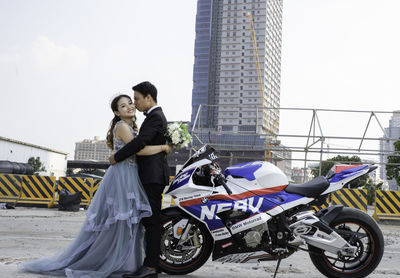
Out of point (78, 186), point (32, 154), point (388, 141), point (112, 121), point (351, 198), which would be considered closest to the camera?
point (112, 121)

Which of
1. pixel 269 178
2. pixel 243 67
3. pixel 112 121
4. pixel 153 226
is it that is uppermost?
pixel 243 67

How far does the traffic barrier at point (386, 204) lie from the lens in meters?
12.2

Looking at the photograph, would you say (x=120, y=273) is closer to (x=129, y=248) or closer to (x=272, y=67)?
(x=129, y=248)

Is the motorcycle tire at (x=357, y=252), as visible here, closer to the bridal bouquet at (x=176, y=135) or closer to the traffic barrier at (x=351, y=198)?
the bridal bouquet at (x=176, y=135)

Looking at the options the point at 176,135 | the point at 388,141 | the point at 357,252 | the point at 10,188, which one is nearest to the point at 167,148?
the point at 176,135

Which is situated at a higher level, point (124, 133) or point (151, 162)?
point (124, 133)

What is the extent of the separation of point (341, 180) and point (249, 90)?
12164 centimetres

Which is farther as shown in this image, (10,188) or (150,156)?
(10,188)

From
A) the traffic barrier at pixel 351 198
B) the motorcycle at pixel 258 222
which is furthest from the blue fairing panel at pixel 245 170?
the traffic barrier at pixel 351 198

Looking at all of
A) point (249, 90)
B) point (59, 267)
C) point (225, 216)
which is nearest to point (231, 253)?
point (225, 216)

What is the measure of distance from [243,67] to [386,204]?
116m

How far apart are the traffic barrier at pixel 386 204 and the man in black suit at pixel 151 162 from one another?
10470 millimetres

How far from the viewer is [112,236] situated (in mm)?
3768

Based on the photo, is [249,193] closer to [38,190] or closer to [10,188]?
[38,190]
